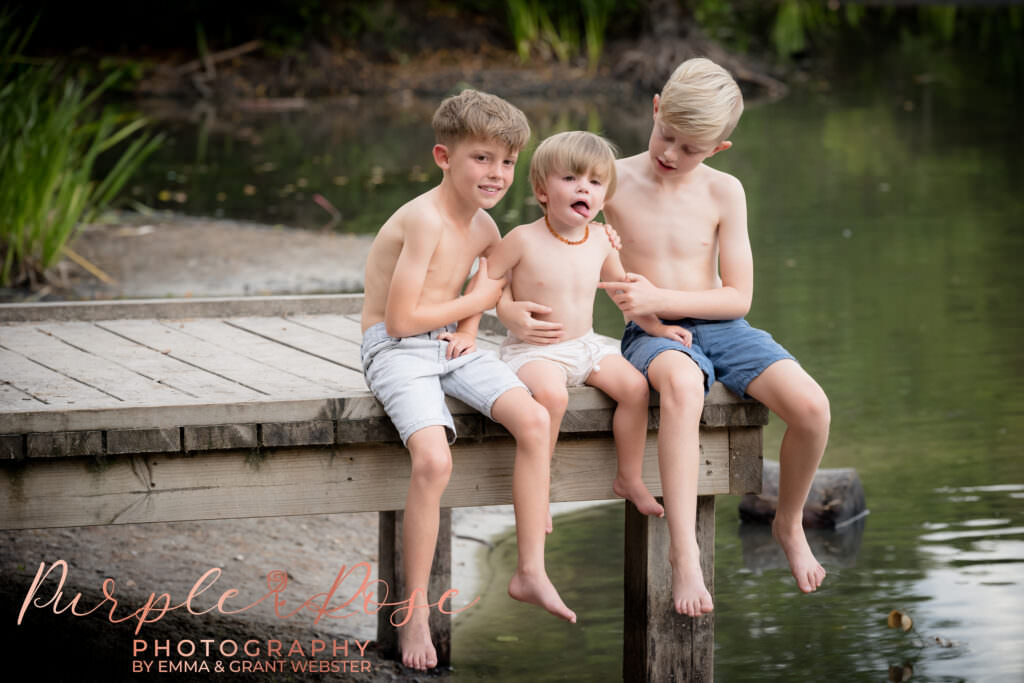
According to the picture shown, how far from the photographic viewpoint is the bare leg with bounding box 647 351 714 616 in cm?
338

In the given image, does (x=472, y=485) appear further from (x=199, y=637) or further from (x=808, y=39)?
(x=808, y=39)

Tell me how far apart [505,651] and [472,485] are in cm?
100

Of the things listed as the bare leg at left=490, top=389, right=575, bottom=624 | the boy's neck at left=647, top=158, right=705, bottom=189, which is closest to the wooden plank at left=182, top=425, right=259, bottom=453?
the bare leg at left=490, top=389, right=575, bottom=624

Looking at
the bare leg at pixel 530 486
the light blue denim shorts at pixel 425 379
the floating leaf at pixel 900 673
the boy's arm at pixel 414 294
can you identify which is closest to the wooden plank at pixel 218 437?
the light blue denim shorts at pixel 425 379

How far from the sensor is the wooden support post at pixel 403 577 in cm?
416

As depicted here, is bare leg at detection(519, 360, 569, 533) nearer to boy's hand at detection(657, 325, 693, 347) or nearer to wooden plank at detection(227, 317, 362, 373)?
boy's hand at detection(657, 325, 693, 347)

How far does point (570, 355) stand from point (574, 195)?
1.25 ft

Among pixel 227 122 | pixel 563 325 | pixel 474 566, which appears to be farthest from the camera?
pixel 227 122

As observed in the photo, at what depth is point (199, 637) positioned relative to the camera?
4211mm

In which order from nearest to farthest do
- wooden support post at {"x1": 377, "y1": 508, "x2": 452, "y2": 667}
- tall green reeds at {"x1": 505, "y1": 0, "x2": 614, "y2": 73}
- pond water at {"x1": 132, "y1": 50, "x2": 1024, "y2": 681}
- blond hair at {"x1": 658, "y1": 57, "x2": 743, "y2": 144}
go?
blond hair at {"x1": 658, "y1": 57, "x2": 743, "y2": 144}, wooden support post at {"x1": 377, "y1": 508, "x2": 452, "y2": 667}, pond water at {"x1": 132, "y1": 50, "x2": 1024, "y2": 681}, tall green reeds at {"x1": 505, "y1": 0, "x2": 614, "y2": 73}

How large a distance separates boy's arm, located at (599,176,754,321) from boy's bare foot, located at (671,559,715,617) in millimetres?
664

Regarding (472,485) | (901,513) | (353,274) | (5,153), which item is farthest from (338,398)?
(353,274)

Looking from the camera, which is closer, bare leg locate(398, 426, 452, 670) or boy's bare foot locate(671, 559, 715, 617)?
bare leg locate(398, 426, 452, 670)

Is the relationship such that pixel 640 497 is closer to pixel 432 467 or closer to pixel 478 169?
pixel 432 467
